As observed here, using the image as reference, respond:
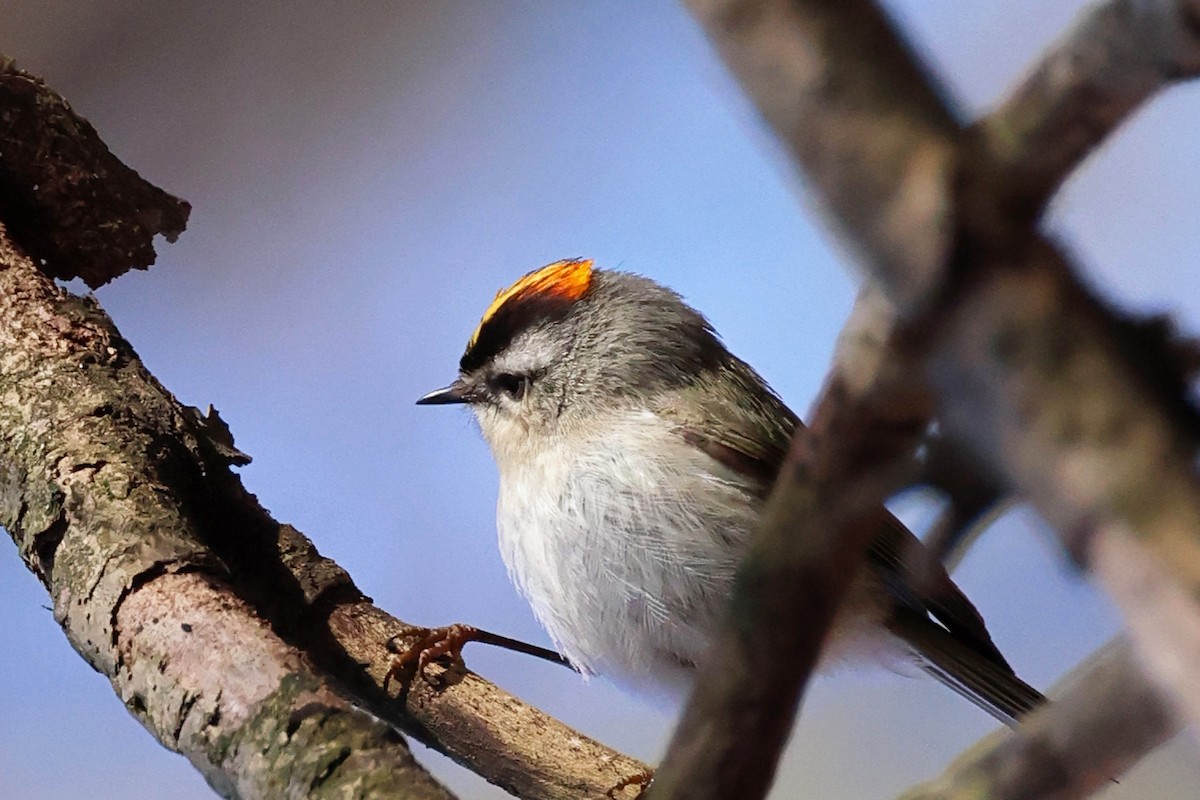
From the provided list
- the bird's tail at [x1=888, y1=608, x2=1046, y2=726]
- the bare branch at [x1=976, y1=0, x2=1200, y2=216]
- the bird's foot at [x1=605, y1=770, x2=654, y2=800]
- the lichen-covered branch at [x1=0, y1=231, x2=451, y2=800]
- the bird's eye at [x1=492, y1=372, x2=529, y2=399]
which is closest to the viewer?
the bare branch at [x1=976, y1=0, x2=1200, y2=216]

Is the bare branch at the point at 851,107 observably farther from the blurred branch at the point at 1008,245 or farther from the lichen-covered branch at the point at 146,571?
the lichen-covered branch at the point at 146,571

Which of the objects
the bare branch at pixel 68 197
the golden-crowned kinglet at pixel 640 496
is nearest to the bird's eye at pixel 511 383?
the golden-crowned kinglet at pixel 640 496

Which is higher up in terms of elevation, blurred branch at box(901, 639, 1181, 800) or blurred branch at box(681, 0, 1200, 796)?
blurred branch at box(681, 0, 1200, 796)

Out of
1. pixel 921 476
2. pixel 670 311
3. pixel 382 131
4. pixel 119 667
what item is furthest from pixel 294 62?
pixel 921 476

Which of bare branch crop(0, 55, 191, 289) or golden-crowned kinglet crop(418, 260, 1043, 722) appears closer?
golden-crowned kinglet crop(418, 260, 1043, 722)

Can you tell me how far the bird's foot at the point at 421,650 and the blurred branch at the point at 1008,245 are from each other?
1046 millimetres

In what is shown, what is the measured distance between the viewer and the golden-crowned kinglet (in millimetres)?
1280

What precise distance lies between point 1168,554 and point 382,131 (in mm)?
2567

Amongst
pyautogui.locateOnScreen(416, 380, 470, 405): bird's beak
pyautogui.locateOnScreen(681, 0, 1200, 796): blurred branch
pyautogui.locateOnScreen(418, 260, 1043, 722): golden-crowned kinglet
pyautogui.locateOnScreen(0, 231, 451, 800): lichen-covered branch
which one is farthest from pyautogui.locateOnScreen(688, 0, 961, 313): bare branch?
pyautogui.locateOnScreen(416, 380, 470, 405): bird's beak

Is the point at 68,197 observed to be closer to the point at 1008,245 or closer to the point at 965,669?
the point at 965,669

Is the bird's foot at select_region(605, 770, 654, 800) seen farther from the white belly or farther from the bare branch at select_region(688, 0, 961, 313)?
the bare branch at select_region(688, 0, 961, 313)

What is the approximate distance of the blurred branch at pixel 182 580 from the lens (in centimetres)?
84

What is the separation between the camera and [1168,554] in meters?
0.26

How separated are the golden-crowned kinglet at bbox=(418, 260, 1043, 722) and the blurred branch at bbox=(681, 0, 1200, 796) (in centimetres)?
85
